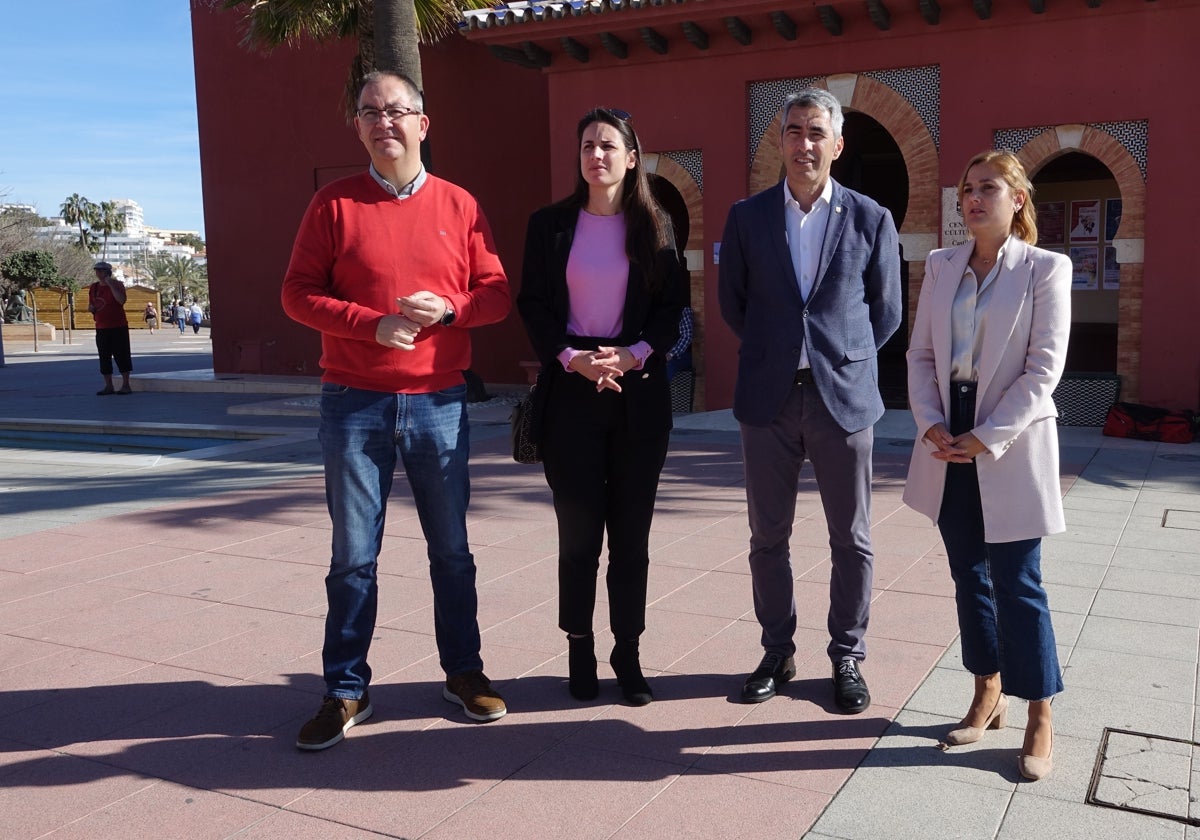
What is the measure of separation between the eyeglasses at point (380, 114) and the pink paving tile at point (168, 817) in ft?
6.59

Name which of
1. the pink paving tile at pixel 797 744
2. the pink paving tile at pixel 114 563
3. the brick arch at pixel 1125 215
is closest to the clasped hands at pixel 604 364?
the pink paving tile at pixel 797 744

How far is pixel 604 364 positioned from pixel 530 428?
377 millimetres

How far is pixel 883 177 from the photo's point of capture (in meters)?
17.3

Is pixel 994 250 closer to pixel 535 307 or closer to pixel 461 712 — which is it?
pixel 535 307

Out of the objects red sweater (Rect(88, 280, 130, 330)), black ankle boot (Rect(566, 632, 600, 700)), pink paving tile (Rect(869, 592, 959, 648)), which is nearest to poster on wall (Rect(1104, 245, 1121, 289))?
pink paving tile (Rect(869, 592, 959, 648))

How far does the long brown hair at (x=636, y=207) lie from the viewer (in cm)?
341

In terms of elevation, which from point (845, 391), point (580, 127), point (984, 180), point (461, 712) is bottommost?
point (461, 712)

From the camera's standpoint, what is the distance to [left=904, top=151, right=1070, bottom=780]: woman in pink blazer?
118 inches

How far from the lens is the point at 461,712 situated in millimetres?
3527

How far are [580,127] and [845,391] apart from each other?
121cm

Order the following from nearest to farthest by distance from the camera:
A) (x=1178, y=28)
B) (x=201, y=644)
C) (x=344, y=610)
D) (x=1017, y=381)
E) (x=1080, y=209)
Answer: (x=1017, y=381) → (x=344, y=610) → (x=201, y=644) → (x=1178, y=28) → (x=1080, y=209)

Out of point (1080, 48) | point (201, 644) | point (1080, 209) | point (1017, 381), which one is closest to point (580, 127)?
point (1017, 381)

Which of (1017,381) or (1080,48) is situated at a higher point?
(1080,48)

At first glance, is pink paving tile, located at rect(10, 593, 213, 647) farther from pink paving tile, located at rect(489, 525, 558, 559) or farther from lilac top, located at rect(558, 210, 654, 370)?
lilac top, located at rect(558, 210, 654, 370)
